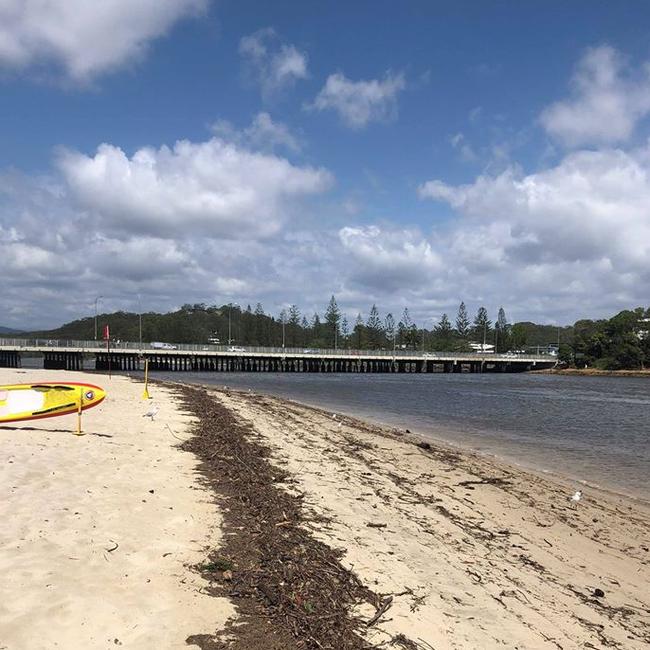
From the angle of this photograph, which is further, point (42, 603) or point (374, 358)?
point (374, 358)

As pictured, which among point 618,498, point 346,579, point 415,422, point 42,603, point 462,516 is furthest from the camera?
point 415,422

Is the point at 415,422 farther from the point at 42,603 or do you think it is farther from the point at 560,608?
the point at 42,603

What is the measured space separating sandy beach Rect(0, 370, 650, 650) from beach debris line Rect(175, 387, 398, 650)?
0.02 m

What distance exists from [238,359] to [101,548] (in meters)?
118

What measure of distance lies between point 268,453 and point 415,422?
15.1 metres

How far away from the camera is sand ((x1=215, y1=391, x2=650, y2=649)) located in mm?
5520

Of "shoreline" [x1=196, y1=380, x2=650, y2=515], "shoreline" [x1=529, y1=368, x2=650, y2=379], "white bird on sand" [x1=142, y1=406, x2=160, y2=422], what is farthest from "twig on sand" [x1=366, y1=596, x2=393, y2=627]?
"shoreline" [x1=529, y1=368, x2=650, y2=379]

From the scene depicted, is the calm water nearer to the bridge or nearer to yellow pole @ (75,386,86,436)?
yellow pole @ (75,386,86,436)

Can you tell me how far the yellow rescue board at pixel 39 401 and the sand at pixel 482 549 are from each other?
5630 mm

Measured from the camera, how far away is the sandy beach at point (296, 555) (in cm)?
497

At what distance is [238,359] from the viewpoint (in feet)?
403

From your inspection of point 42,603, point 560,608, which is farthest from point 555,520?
point 42,603

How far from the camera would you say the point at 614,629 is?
572cm

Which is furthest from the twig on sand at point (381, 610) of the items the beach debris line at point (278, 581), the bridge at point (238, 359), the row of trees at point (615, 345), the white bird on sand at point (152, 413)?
the row of trees at point (615, 345)
